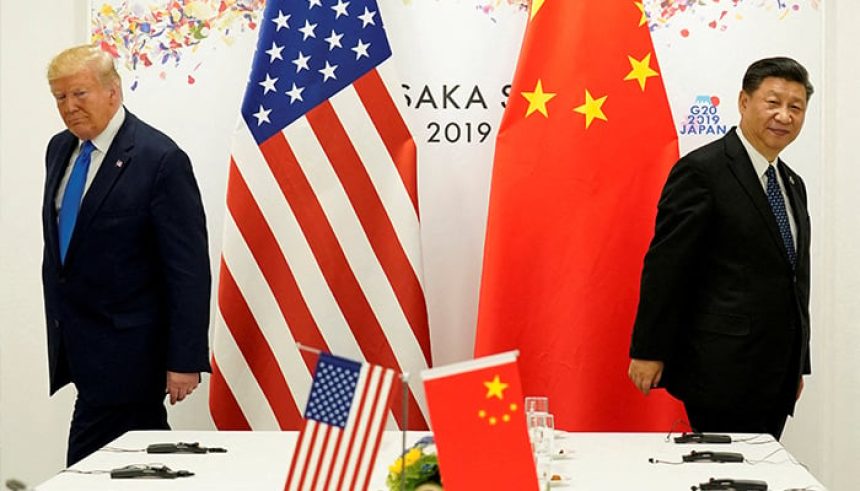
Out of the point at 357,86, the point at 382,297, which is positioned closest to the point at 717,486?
the point at 382,297

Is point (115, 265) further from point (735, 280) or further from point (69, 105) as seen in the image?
point (735, 280)

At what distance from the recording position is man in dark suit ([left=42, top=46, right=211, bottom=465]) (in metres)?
3.75

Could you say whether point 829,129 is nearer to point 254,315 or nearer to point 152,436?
point 254,315

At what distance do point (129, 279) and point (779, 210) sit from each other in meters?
2.00

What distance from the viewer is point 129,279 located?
3770mm

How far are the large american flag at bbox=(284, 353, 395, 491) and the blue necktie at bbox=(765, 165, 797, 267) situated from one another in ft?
6.20

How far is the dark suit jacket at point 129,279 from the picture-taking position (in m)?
3.75

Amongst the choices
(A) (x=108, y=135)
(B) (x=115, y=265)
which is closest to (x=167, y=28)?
(A) (x=108, y=135)

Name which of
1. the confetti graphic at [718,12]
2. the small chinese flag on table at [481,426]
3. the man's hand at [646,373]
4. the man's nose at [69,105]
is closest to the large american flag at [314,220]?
the man's nose at [69,105]

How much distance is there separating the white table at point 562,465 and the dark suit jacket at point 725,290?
466 millimetres

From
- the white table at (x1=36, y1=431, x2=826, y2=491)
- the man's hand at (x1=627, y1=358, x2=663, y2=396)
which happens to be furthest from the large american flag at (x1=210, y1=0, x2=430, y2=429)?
the white table at (x1=36, y1=431, x2=826, y2=491)

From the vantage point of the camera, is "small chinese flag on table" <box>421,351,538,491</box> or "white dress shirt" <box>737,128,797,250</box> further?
"white dress shirt" <box>737,128,797,250</box>

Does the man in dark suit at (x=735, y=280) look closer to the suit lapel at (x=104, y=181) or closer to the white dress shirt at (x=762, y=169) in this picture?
the white dress shirt at (x=762, y=169)

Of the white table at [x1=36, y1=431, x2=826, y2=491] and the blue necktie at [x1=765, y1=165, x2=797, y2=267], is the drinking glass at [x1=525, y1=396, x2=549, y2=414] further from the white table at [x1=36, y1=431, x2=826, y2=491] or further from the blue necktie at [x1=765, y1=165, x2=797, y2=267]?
the blue necktie at [x1=765, y1=165, x2=797, y2=267]
